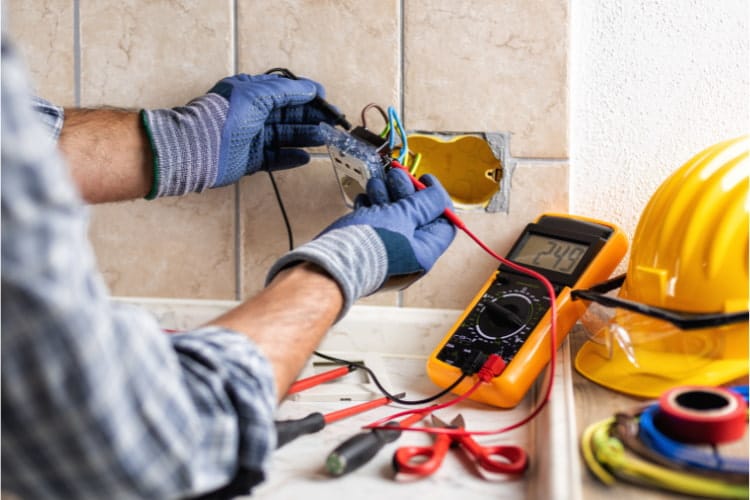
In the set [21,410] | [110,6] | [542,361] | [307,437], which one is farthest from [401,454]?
[110,6]

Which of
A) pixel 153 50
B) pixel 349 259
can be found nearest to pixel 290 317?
pixel 349 259

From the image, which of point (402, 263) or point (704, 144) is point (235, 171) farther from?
point (704, 144)

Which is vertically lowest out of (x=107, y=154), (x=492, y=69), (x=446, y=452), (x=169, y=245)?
(x=446, y=452)

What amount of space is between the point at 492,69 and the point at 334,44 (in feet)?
0.67

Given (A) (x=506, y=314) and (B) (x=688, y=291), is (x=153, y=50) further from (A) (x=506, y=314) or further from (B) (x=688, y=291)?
(B) (x=688, y=291)

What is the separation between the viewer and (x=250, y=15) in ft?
3.37

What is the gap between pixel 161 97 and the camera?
3.51 ft

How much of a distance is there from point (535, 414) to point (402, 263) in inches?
7.7

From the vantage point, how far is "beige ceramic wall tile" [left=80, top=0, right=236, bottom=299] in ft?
3.43

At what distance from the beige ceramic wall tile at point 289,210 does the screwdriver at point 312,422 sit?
0.25 metres

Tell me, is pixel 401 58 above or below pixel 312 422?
above

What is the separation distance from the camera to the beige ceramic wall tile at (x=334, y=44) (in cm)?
100

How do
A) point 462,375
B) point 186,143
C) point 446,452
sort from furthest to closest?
point 186,143 → point 462,375 → point 446,452

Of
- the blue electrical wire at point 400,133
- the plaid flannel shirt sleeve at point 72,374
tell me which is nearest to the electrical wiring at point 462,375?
the blue electrical wire at point 400,133
